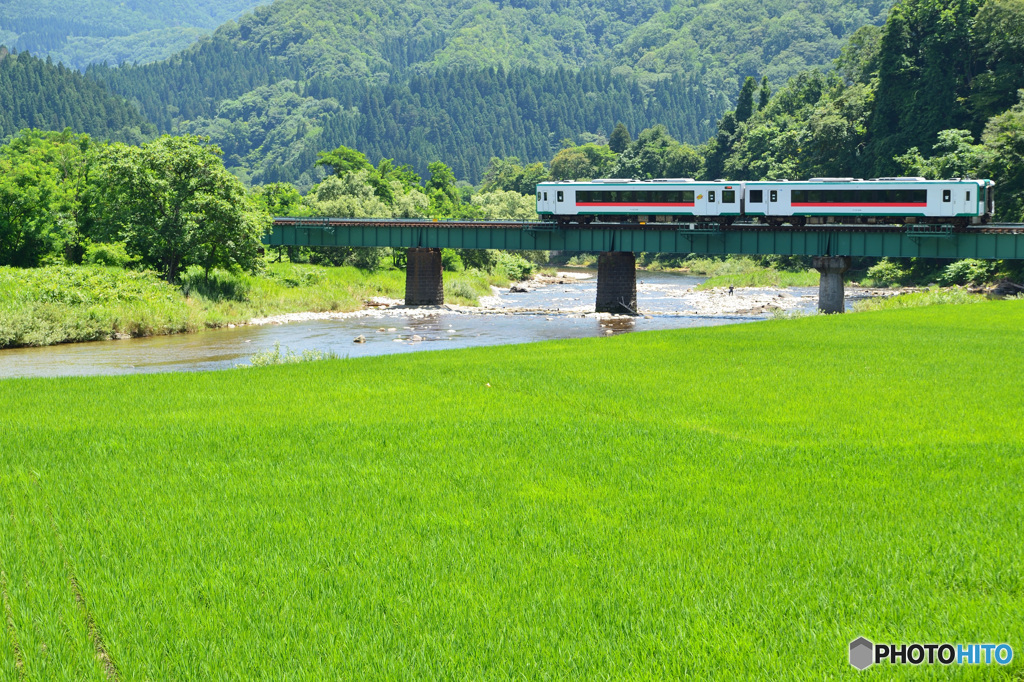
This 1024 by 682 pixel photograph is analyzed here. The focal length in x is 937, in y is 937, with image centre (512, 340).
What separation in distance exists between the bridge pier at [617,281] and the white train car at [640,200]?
3298mm

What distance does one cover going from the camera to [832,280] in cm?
6394

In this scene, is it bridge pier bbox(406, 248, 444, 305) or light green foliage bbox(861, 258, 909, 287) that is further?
light green foliage bbox(861, 258, 909, 287)

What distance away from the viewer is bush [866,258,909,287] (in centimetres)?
9406

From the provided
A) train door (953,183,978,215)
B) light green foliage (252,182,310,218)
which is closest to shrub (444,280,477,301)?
light green foliage (252,182,310,218)

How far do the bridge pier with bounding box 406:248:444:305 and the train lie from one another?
10664 millimetres

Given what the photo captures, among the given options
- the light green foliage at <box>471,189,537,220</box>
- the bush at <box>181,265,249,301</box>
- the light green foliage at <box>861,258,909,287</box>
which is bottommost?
the light green foliage at <box>861,258,909,287</box>

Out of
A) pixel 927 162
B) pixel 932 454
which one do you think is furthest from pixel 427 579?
pixel 927 162

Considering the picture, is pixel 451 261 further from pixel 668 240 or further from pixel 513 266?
pixel 668 240

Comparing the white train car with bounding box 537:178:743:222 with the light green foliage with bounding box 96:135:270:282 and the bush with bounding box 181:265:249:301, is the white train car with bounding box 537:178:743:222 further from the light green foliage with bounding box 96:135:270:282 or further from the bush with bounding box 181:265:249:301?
the bush with bounding box 181:265:249:301

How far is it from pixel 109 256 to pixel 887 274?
72991 millimetres

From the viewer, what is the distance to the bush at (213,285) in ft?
208

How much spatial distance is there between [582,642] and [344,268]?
8141 centimetres

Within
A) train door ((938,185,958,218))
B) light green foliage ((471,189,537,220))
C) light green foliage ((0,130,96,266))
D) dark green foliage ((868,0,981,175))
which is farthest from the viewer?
light green foliage ((471,189,537,220))
